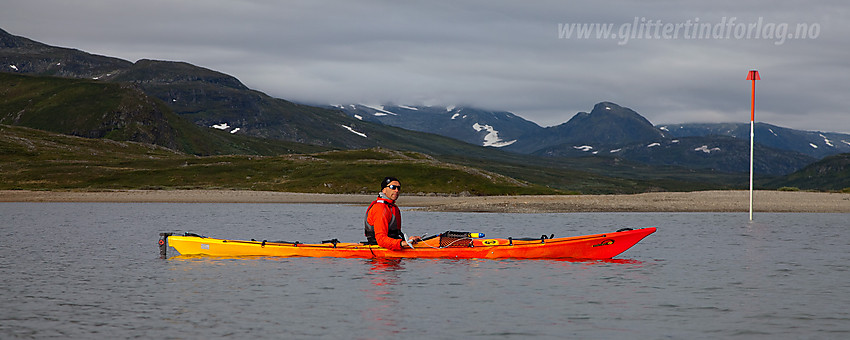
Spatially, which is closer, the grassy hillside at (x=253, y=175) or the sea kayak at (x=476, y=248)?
the sea kayak at (x=476, y=248)

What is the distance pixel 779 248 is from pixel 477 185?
85367 millimetres

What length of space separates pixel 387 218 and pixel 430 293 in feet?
21.7

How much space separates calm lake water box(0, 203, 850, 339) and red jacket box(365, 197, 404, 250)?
106cm

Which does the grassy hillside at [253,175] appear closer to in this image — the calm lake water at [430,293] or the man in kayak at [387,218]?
the calm lake water at [430,293]

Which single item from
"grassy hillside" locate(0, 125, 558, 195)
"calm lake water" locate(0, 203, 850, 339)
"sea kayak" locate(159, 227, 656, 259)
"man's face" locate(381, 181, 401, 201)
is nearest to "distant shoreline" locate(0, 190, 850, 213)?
"grassy hillside" locate(0, 125, 558, 195)

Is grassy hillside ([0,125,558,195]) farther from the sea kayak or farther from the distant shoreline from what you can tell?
the sea kayak

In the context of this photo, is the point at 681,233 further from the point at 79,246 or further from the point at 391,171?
the point at 391,171

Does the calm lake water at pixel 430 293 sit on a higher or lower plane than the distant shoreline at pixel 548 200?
lower

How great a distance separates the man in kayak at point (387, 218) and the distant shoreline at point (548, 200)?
41699mm

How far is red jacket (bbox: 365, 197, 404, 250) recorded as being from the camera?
1182 inches

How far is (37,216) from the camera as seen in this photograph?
62031 mm

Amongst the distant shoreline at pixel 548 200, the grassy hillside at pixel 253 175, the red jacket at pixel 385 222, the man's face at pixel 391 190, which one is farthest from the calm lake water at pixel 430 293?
the grassy hillside at pixel 253 175

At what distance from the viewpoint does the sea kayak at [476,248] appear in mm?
30828

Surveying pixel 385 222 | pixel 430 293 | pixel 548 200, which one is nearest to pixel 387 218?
pixel 385 222
